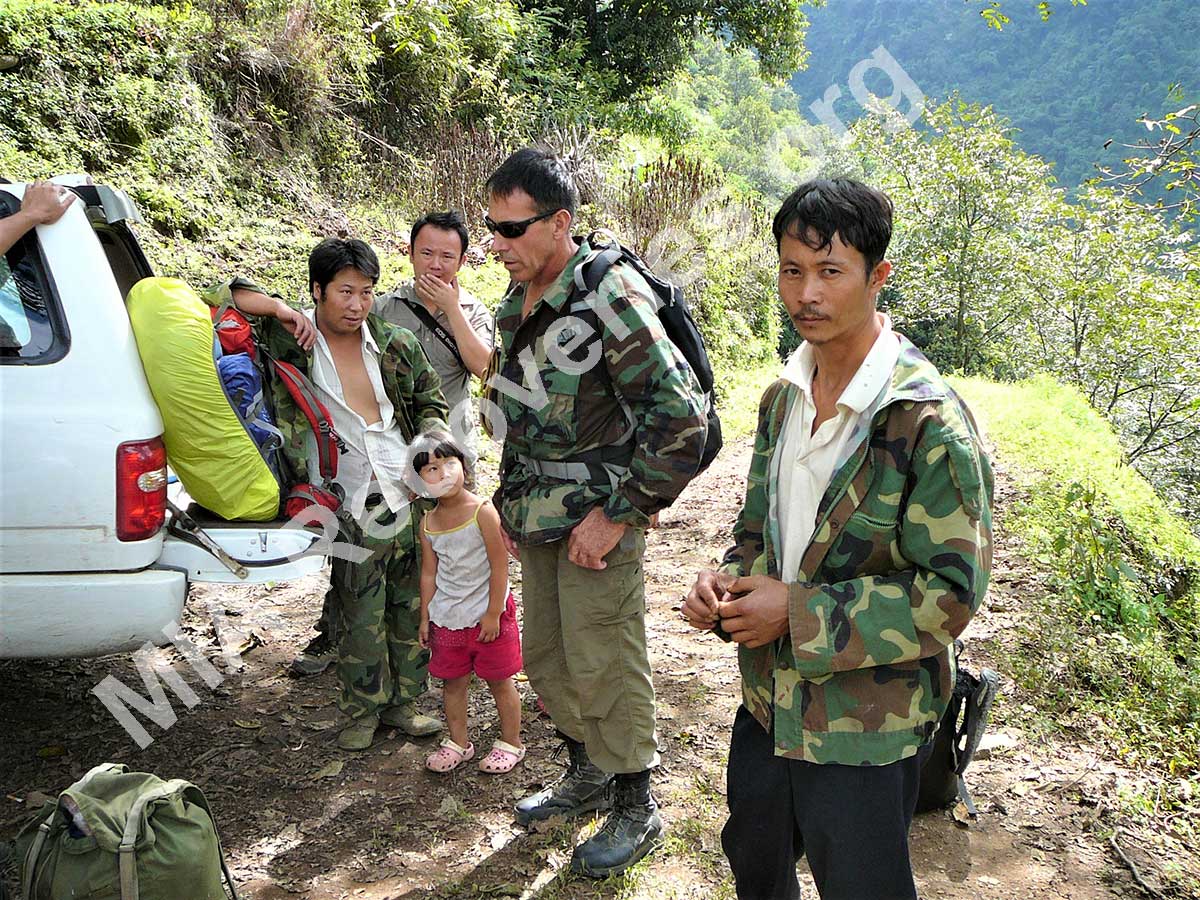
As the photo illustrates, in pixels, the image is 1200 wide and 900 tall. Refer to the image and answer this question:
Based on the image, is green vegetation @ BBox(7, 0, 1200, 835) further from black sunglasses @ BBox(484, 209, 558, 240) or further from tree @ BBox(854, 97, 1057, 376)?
black sunglasses @ BBox(484, 209, 558, 240)

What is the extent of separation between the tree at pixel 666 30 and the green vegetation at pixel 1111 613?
12871mm

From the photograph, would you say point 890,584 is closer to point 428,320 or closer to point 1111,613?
point 428,320

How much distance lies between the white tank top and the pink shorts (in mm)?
48

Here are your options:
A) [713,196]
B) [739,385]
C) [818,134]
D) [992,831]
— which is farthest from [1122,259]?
[818,134]

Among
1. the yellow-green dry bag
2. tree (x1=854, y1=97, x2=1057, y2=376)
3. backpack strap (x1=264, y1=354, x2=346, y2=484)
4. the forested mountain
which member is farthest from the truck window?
the forested mountain

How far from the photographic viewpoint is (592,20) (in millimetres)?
17641

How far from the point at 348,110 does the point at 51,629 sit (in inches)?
366

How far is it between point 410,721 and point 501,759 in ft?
A: 1.57

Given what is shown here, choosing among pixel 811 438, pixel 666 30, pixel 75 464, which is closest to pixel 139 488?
pixel 75 464

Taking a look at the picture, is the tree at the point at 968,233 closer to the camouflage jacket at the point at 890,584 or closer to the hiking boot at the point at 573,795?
the hiking boot at the point at 573,795

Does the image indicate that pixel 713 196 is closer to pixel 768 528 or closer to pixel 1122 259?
pixel 1122 259

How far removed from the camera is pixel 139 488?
9.17 feet

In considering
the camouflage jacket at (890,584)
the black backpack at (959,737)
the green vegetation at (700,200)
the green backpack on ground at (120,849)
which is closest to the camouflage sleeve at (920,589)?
the camouflage jacket at (890,584)

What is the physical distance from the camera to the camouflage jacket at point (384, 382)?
332 centimetres
